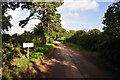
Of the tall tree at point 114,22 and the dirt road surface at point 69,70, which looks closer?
the dirt road surface at point 69,70

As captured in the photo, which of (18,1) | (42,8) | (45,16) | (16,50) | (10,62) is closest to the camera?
(10,62)

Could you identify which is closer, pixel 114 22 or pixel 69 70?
pixel 69 70

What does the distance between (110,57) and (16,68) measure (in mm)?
6253

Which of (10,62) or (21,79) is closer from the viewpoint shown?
(21,79)

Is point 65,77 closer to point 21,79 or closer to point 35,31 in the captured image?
point 21,79

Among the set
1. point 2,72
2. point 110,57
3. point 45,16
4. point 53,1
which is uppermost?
point 53,1

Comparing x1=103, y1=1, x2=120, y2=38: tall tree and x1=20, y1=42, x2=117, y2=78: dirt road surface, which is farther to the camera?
x1=103, y1=1, x2=120, y2=38: tall tree

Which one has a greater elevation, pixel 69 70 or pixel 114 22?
pixel 114 22

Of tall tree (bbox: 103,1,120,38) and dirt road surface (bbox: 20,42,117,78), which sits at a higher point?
tall tree (bbox: 103,1,120,38)

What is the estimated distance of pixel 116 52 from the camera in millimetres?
6074

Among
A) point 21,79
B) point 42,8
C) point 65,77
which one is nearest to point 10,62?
point 21,79

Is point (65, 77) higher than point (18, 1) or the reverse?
the reverse

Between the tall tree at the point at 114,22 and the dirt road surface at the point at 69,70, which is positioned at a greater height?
the tall tree at the point at 114,22

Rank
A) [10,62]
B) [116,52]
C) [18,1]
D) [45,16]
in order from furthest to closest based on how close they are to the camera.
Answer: [45,16], [18,1], [10,62], [116,52]
